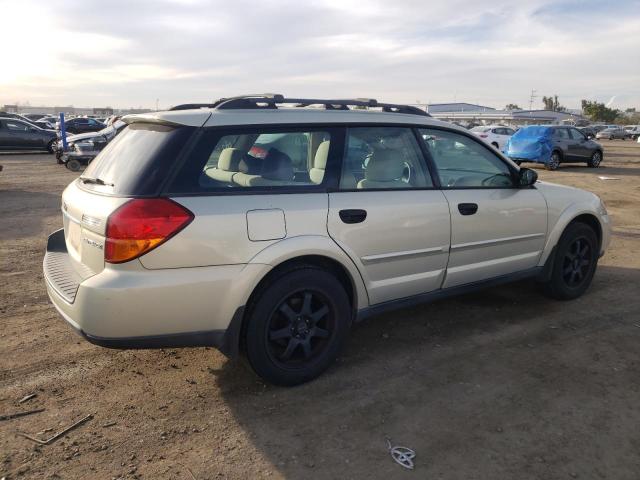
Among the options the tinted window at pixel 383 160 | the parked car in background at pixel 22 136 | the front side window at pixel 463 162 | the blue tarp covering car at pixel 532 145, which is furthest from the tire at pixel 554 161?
the parked car in background at pixel 22 136

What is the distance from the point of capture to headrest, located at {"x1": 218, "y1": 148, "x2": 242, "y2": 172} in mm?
3100

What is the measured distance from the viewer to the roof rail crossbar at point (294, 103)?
3.40 meters

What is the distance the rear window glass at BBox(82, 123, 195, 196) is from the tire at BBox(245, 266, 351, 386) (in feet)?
2.98

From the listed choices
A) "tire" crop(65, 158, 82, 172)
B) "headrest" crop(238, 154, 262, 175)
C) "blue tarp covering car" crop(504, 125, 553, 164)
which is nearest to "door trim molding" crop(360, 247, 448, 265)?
"headrest" crop(238, 154, 262, 175)

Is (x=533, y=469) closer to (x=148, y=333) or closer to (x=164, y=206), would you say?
(x=148, y=333)

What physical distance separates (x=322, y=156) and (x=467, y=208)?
4.10ft

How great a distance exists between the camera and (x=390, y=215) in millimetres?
3500

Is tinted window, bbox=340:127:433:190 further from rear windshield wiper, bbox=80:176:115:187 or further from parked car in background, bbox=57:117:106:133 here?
parked car in background, bbox=57:117:106:133

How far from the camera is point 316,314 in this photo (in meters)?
3.32

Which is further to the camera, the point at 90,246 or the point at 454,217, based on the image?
the point at 454,217

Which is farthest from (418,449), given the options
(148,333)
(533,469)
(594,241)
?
(594,241)

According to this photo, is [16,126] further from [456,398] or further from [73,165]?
[456,398]

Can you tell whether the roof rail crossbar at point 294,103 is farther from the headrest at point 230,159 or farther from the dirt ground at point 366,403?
the dirt ground at point 366,403

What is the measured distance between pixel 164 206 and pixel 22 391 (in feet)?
5.17
